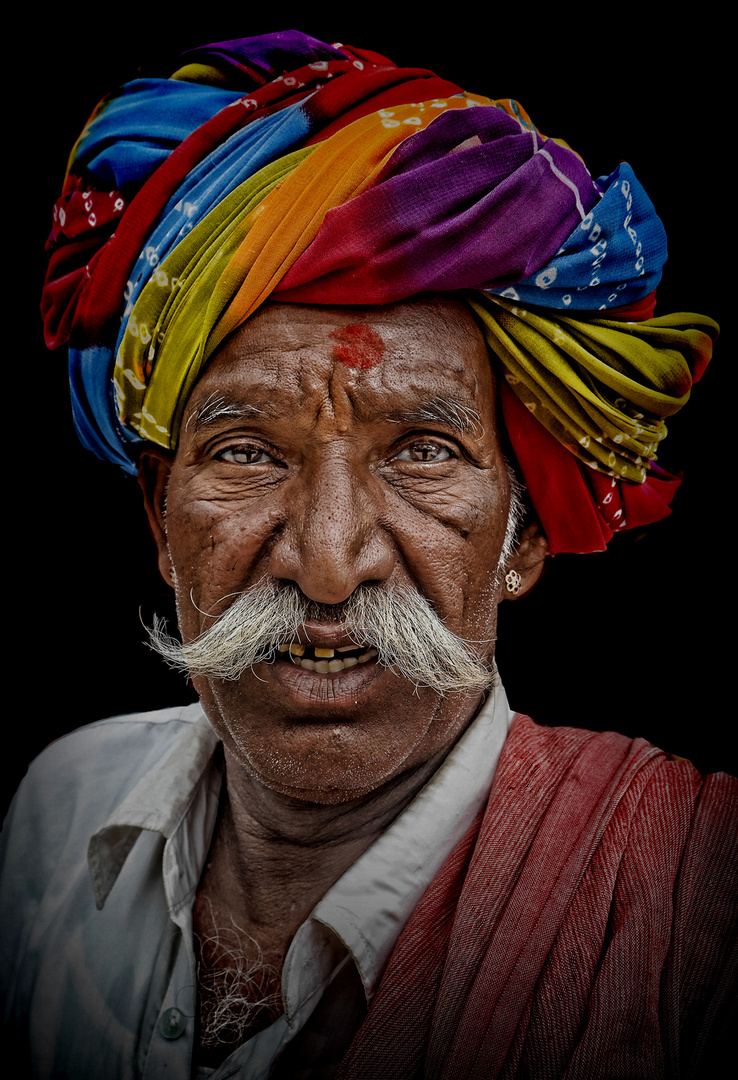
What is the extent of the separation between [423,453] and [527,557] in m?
0.49

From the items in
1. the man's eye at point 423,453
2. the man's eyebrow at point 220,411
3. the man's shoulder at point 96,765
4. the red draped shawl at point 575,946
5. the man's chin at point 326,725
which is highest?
the man's eyebrow at point 220,411

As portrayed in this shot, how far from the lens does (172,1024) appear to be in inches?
70.2

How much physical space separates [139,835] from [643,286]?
196 centimetres

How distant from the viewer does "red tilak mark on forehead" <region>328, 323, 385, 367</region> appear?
1.66 m

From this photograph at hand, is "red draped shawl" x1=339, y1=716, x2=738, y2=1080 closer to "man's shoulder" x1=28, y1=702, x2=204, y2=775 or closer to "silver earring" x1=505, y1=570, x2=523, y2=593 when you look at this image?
"silver earring" x1=505, y1=570, x2=523, y2=593

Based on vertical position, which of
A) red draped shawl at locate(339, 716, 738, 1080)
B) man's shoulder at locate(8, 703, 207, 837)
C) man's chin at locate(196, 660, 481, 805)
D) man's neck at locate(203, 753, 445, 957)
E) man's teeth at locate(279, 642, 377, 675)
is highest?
man's teeth at locate(279, 642, 377, 675)

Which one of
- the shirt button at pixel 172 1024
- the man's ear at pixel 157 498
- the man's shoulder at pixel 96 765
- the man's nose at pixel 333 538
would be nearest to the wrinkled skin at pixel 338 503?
the man's nose at pixel 333 538

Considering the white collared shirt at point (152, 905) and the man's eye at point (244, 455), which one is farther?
the man's eye at point (244, 455)

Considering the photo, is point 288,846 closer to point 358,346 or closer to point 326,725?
point 326,725

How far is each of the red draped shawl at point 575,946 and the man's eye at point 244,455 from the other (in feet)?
3.13

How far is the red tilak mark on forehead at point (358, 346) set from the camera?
65.5 inches

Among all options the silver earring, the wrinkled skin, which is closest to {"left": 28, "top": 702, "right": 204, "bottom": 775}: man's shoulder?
the wrinkled skin

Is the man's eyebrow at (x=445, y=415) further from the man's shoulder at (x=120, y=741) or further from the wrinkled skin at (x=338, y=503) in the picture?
the man's shoulder at (x=120, y=741)

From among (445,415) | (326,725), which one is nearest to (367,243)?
(445,415)
